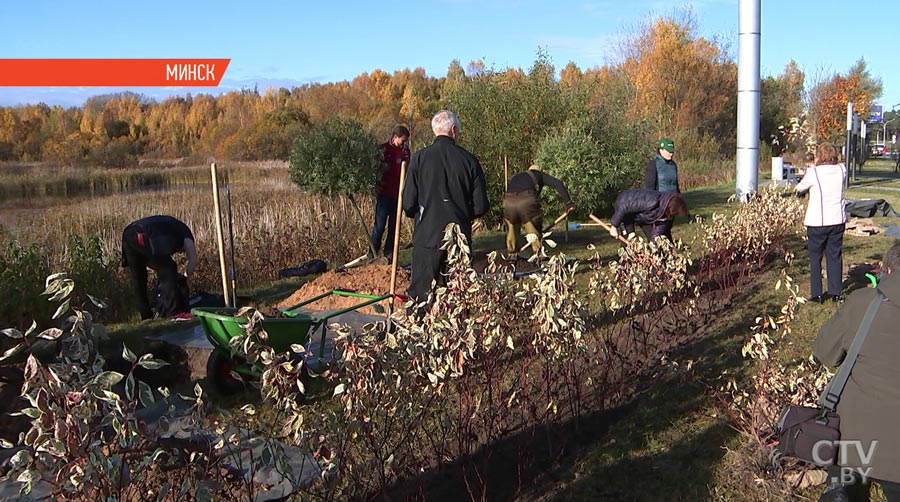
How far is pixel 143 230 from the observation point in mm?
6035

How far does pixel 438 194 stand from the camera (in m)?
5.23

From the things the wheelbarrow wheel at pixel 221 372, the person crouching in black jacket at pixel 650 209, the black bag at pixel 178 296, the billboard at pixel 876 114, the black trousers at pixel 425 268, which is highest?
the billboard at pixel 876 114

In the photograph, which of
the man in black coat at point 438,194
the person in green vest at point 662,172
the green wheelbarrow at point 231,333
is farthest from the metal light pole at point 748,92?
the green wheelbarrow at point 231,333

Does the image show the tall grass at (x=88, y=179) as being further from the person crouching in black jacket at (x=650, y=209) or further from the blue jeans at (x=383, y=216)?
the person crouching in black jacket at (x=650, y=209)

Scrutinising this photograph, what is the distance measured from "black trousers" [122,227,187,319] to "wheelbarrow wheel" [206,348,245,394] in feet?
5.99

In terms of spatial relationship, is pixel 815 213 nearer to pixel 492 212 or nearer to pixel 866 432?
pixel 866 432

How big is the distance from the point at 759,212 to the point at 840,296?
1.54 m

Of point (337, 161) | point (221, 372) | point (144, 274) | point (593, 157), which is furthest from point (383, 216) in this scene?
point (593, 157)

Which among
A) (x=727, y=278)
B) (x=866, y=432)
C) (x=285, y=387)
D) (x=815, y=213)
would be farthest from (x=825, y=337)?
(x=727, y=278)

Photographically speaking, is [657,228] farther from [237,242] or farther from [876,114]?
[876,114]

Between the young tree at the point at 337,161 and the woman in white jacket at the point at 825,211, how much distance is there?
478 cm

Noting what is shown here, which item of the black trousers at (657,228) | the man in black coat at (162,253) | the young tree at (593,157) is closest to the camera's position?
the man in black coat at (162,253)

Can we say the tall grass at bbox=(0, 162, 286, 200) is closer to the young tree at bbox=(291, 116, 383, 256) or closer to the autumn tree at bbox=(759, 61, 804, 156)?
the young tree at bbox=(291, 116, 383, 256)

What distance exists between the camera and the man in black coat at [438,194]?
521 cm
